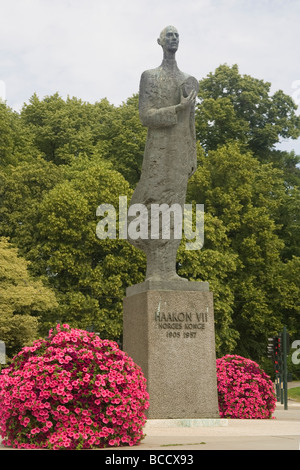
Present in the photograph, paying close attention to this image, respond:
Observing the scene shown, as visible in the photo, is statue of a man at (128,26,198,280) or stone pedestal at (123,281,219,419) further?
statue of a man at (128,26,198,280)

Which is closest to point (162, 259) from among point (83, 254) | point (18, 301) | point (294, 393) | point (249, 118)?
point (18, 301)

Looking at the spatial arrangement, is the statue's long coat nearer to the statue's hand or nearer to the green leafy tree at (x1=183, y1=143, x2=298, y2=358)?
the statue's hand

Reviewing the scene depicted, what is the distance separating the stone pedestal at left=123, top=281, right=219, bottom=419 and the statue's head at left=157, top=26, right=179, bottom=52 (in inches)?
162

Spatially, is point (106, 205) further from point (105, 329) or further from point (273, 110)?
point (273, 110)

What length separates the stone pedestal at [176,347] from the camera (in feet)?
39.0

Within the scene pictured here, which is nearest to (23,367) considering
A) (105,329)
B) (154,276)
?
(154,276)

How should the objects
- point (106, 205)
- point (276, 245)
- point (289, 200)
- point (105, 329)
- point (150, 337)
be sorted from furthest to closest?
point (289, 200) < point (276, 245) < point (106, 205) < point (105, 329) < point (150, 337)

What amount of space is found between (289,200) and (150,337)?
33.9m

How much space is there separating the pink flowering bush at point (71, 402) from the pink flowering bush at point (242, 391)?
493cm

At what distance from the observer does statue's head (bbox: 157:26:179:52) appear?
13219 millimetres

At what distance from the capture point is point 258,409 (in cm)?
1427

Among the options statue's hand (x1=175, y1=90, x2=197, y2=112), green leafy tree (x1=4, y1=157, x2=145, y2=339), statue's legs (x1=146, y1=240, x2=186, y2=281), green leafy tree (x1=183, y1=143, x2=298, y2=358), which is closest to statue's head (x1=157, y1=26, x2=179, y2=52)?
statue's hand (x1=175, y1=90, x2=197, y2=112)

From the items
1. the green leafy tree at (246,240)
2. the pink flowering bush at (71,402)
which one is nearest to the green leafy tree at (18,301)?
the green leafy tree at (246,240)

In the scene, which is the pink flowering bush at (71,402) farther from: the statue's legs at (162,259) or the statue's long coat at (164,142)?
the statue's long coat at (164,142)
